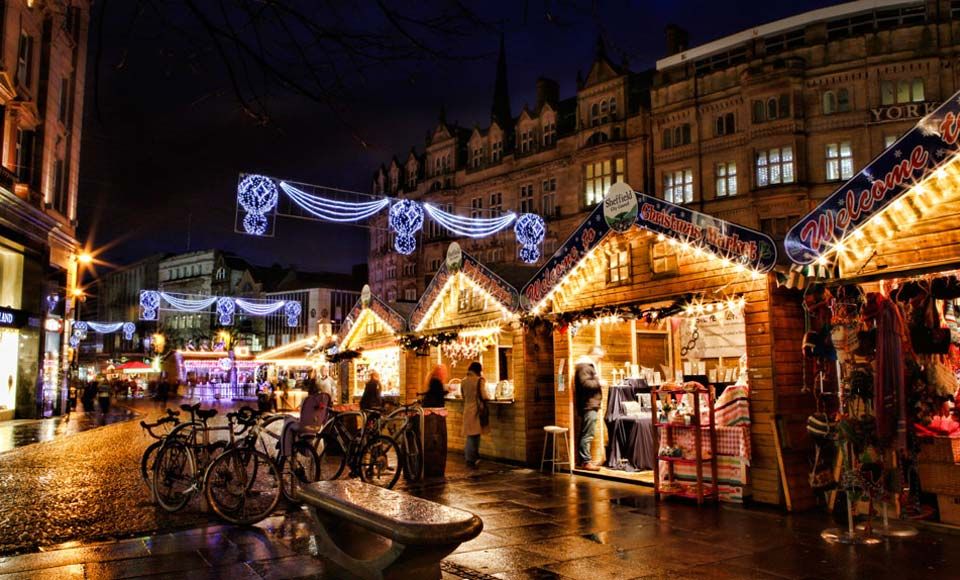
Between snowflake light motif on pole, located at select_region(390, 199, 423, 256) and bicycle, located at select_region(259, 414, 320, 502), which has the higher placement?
snowflake light motif on pole, located at select_region(390, 199, 423, 256)

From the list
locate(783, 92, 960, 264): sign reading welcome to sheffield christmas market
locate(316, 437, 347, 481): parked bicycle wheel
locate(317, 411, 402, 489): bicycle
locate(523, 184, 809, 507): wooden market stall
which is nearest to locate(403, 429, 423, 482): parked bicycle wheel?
locate(317, 411, 402, 489): bicycle

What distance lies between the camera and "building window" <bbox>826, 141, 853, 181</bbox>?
26375 mm

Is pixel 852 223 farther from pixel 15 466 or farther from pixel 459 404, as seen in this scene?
pixel 15 466

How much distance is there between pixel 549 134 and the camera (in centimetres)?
3656

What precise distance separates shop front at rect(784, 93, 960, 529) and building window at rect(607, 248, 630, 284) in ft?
12.0

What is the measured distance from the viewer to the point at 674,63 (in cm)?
2966

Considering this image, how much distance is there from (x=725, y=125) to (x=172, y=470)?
2598 cm

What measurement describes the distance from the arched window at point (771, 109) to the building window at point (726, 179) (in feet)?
7.27

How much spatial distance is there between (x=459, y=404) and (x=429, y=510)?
34.6 ft

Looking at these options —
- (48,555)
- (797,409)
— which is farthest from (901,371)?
(48,555)

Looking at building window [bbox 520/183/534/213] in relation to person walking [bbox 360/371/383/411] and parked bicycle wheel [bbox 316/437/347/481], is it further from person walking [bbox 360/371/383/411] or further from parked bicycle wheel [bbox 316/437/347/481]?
parked bicycle wheel [bbox 316/437/347/481]

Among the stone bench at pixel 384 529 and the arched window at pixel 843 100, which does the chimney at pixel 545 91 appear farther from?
the stone bench at pixel 384 529

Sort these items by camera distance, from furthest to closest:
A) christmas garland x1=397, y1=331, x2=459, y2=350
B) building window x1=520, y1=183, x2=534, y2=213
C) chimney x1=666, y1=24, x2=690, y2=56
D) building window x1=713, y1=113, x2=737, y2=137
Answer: building window x1=520, y1=183, x2=534, y2=213, chimney x1=666, y1=24, x2=690, y2=56, building window x1=713, y1=113, x2=737, y2=137, christmas garland x1=397, y1=331, x2=459, y2=350

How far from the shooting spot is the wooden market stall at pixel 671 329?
887cm
